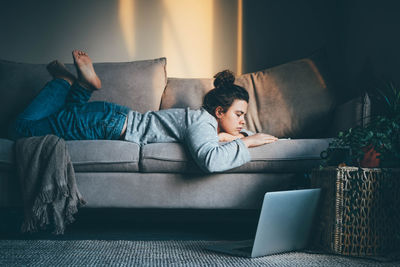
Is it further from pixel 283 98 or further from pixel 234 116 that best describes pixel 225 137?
pixel 283 98

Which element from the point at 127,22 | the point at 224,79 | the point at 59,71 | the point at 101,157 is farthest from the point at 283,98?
the point at 127,22

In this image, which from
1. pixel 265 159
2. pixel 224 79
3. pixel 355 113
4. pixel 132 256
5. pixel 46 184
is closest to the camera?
pixel 132 256

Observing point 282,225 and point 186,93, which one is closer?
point 282,225

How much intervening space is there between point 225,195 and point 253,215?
68 cm

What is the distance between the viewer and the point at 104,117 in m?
1.91

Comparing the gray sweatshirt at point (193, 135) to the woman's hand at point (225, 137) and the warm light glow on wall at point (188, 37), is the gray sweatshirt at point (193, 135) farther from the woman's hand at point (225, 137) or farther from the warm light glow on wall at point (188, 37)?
the warm light glow on wall at point (188, 37)

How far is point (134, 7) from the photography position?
2844 mm

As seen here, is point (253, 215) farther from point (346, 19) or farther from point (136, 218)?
point (346, 19)

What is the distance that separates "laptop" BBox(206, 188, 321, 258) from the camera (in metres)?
1.19

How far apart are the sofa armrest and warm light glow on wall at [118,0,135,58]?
5.44ft

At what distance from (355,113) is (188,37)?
1.53m

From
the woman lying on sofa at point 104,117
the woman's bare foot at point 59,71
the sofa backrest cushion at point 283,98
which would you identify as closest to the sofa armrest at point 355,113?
the sofa backrest cushion at point 283,98

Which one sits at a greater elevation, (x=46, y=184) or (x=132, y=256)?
(x=46, y=184)

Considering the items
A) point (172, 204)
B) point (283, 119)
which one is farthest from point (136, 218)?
point (283, 119)
